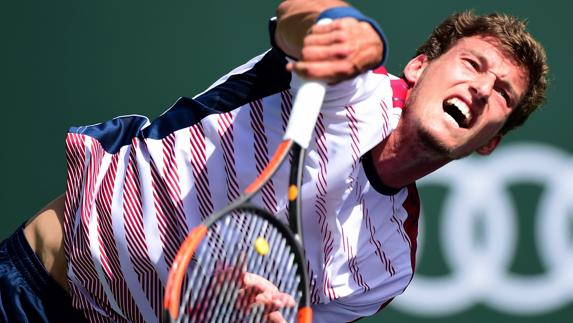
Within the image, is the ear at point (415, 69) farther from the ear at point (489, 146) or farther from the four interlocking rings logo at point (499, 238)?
the four interlocking rings logo at point (499, 238)

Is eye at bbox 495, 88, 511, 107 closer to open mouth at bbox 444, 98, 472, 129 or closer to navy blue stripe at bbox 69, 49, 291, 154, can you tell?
open mouth at bbox 444, 98, 472, 129

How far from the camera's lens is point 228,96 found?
282 cm

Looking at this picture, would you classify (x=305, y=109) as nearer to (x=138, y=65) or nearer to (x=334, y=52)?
(x=334, y=52)

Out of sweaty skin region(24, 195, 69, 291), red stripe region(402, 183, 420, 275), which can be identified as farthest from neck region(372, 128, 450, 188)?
sweaty skin region(24, 195, 69, 291)

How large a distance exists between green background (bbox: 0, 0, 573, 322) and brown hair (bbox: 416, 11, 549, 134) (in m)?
1.29

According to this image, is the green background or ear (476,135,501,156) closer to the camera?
ear (476,135,501,156)

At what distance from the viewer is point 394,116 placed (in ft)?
9.16

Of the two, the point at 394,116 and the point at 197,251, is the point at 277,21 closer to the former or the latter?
the point at 394,116

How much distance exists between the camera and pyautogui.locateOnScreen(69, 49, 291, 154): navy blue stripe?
2754mm

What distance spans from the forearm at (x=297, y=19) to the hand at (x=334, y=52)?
13cm

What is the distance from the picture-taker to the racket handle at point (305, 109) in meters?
2.33

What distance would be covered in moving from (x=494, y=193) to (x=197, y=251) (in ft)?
7.62

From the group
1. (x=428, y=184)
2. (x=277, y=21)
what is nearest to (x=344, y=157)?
(x=277, y=21)

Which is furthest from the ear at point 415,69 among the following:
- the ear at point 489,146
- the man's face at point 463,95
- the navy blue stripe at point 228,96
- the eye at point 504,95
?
the navy blue stripe at point 228,96
